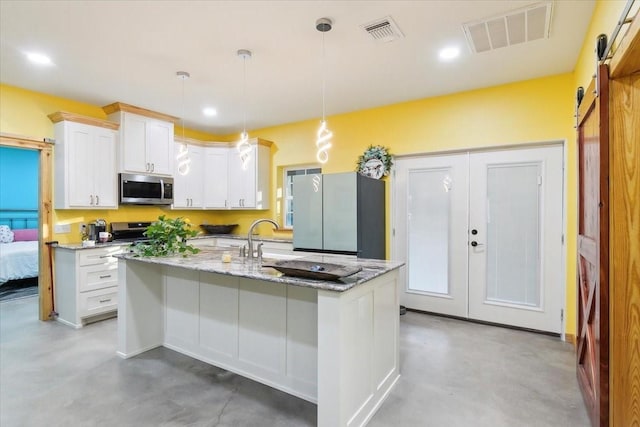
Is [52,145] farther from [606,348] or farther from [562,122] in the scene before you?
[562,122]

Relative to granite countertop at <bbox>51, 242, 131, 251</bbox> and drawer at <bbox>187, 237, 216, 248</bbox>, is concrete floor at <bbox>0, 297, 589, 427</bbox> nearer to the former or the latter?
granite countertop at <bbox>51, 242, 131, 251</bbox>

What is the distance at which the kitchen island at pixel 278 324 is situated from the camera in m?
1.74

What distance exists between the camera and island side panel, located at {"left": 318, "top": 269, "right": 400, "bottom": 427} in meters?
1.70

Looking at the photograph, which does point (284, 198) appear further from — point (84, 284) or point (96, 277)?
point (84, 284)

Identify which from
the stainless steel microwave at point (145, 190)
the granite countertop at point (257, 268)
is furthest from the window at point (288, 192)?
the granite countertop at point (257, 268)

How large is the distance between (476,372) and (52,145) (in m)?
5.21

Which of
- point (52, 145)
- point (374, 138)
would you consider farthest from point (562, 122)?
point (52, 145)

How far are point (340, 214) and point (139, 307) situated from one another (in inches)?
89.8

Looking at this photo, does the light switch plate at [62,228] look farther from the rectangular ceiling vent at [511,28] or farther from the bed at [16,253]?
the rectangular ceiling vent at [511,28]

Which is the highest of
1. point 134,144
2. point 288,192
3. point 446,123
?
point 446,123

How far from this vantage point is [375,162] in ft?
14.2

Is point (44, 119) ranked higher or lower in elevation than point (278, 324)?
higher

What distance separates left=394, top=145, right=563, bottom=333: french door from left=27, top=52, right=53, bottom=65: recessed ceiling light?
3.99m

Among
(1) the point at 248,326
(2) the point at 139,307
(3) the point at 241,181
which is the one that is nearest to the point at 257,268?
(1) the point at 248,326
